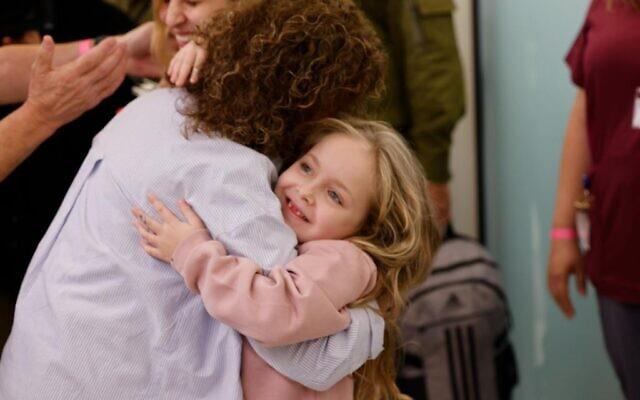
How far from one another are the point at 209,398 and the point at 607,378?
187 cm

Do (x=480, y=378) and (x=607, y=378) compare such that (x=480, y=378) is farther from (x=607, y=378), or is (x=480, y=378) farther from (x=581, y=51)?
(x=581, y=51)

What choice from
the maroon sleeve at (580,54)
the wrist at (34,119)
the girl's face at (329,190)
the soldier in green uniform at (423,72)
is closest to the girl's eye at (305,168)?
the girl's face at (329,190)

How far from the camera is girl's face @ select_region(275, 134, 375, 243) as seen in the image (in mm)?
1502

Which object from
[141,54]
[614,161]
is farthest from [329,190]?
[614,161]

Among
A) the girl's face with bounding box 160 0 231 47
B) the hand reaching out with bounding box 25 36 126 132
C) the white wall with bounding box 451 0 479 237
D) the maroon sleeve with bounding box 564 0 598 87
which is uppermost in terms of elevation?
the girl's face with bounding box 160 0 231 47

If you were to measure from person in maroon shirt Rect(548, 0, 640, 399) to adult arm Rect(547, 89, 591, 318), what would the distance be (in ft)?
0.03

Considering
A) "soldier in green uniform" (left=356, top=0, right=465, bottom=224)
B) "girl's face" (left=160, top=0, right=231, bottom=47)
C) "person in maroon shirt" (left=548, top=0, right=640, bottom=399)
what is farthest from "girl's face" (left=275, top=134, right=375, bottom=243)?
"soldier in green uniform" (left=356, top=0, right=465, bottom=224)

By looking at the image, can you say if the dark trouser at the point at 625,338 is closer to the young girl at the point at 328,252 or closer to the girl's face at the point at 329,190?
the young girl at the point at 328,252

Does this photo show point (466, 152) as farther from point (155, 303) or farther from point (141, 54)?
point (155, 303)

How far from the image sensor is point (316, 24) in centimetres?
146

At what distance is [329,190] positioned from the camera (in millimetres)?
1526

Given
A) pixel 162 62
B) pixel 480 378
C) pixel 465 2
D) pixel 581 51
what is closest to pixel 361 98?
pixel 162 62

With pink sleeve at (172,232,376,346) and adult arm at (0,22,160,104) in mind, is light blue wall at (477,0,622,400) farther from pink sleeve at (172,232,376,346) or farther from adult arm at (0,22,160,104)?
pink sleeve at (172,232,376,346)

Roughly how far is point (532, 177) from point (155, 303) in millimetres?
2001
